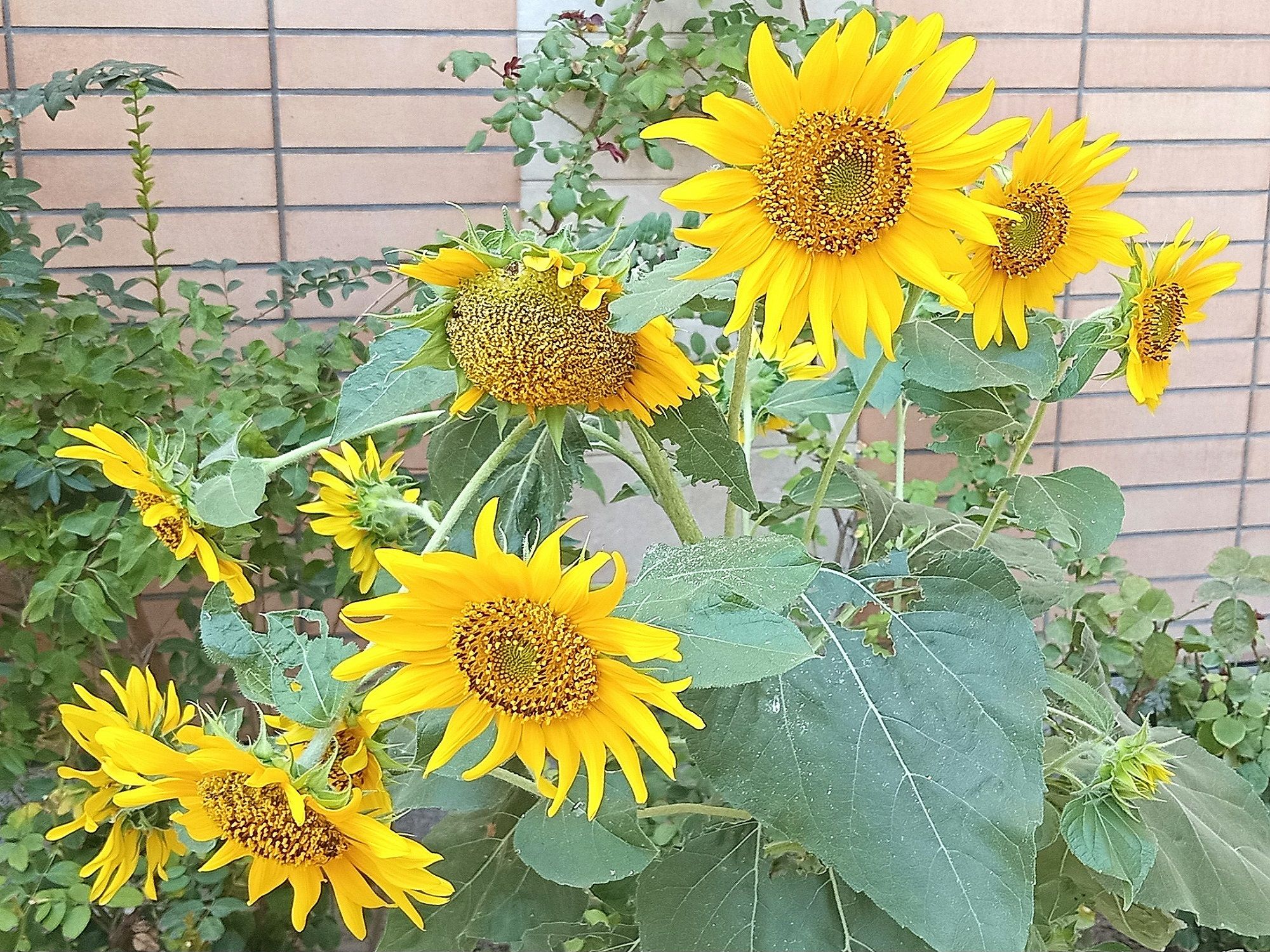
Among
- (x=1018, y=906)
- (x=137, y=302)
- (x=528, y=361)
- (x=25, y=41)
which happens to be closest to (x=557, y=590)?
(x=528, y=361)

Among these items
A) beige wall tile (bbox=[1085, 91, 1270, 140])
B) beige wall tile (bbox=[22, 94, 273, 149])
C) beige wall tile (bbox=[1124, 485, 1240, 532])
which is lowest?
beige wall tile (bbox=[1124, 485, 1240, 532])

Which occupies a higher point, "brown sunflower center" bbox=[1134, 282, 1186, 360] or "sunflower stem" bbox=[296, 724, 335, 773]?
"brown sunflower center" bbox=[1134, 282, 1186, 360]

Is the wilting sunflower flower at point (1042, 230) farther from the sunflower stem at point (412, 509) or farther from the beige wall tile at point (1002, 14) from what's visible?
the beige wall tile at point (1002, 14)

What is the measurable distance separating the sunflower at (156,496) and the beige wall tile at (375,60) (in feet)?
2.75

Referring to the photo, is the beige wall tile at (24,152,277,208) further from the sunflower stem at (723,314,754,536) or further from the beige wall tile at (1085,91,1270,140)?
the beige wall tile at (1085,91,1270,140)

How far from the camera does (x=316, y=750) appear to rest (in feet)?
1.30

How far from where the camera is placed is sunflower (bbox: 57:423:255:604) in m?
0.49

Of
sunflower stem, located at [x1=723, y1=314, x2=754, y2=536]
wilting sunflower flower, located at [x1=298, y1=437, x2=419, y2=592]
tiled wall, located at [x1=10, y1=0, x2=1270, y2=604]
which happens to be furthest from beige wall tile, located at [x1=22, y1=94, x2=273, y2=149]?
sunflower stem, located at [x1=723, y1=314, x2=754, y2=536]

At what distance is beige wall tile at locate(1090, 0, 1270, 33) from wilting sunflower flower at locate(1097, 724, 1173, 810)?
3.83 ft

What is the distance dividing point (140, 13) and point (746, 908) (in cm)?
116

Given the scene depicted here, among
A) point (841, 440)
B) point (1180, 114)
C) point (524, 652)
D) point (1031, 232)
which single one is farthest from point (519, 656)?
point (1180, 114)

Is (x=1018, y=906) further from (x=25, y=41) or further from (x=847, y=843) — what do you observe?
(x=25, y=41)

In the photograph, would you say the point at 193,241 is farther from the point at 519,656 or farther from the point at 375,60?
the point at 519,656

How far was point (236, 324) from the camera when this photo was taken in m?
1.17
